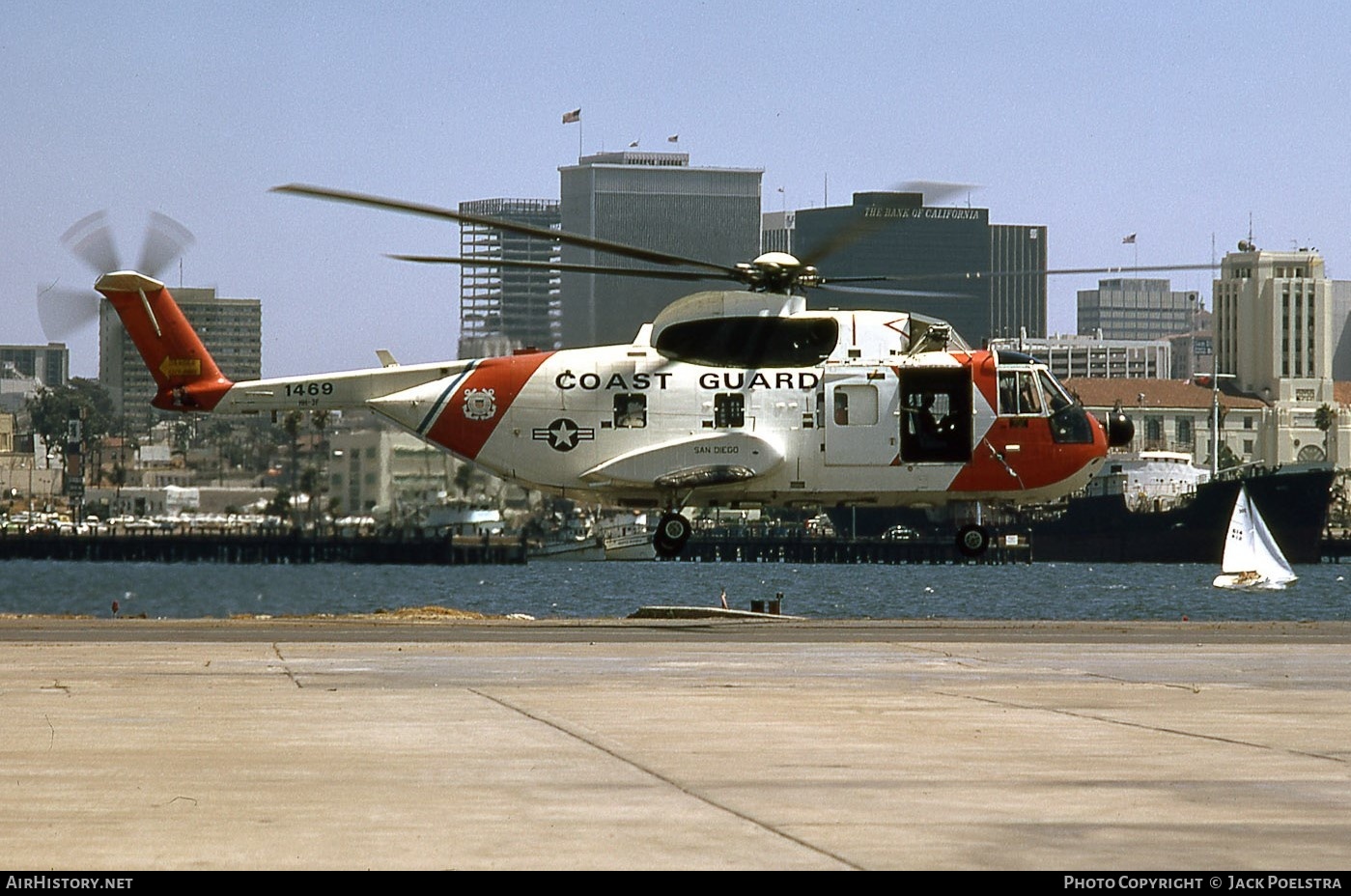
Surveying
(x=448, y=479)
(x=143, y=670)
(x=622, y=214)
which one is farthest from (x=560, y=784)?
(x=622, y=214)

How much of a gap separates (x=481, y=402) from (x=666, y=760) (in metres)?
24.4

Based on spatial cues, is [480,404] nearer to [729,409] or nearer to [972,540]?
[729,409]

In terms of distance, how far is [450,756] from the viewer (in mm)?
14438

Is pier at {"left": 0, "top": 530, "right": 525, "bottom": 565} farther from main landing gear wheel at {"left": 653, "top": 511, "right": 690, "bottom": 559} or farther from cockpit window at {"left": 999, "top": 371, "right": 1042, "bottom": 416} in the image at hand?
cockpit window at {"left": 999, "top": 371, "right": 1042, "bottom": 416}

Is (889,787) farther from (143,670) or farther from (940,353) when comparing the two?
(940,353)

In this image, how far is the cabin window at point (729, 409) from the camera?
3772 cm

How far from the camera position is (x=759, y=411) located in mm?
37781

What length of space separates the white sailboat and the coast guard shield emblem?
68581 mm

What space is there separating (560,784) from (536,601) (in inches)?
2899

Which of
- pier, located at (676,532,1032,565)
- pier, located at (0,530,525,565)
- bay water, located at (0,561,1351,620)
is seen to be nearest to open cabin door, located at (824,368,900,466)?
bay water, located at (0,561,1351,620)

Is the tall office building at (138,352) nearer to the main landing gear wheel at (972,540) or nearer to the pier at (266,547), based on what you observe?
the pier at (266,547)

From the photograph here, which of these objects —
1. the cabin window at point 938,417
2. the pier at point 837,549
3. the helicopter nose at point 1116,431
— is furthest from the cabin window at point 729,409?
the pier at point 837,549

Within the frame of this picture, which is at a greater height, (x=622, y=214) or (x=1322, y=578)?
(x=622, y=214)

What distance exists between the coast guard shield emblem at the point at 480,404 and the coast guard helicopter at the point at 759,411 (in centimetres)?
3
